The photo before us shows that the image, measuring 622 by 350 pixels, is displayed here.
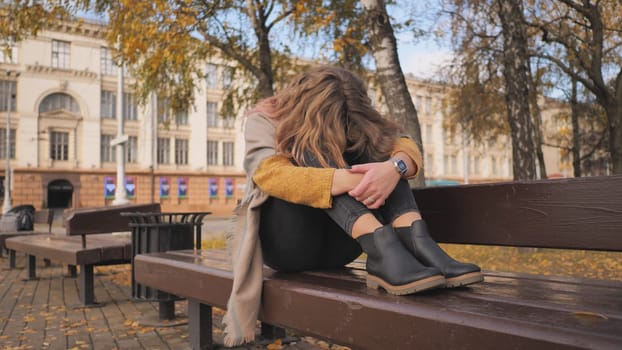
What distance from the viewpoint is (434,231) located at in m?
2.48

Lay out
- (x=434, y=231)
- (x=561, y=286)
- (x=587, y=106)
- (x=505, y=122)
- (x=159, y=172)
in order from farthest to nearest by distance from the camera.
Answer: (x=159, y=172) → (x=505, y=122) → (x=587, y=106) → (x=434, y=231) → (x=561, y=286)

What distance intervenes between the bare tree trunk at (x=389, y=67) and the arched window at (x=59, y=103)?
32228 millimetres

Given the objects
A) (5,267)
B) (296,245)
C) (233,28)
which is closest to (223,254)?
(296,245)

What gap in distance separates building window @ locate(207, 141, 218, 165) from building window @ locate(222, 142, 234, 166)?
0.55 meters

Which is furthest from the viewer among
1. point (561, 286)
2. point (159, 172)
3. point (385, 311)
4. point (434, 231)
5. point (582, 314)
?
point (159, 172)

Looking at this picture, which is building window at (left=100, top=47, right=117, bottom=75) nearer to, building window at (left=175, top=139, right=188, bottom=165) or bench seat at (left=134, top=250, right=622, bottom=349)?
building window at (left=175, top=139, right=188, bottom=165)

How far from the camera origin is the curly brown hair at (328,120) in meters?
2.15

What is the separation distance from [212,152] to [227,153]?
1196 mm

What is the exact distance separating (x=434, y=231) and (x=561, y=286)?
68 centimetres

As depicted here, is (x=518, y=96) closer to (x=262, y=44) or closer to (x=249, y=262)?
(x=262, y=44)

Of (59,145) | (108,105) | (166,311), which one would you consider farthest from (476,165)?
(166,311)

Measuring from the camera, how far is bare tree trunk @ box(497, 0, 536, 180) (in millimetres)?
9688

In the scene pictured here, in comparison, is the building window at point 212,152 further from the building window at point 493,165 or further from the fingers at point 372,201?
the fingers at point 372,201

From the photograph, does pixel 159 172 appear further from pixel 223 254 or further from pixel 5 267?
pixel 223 254
